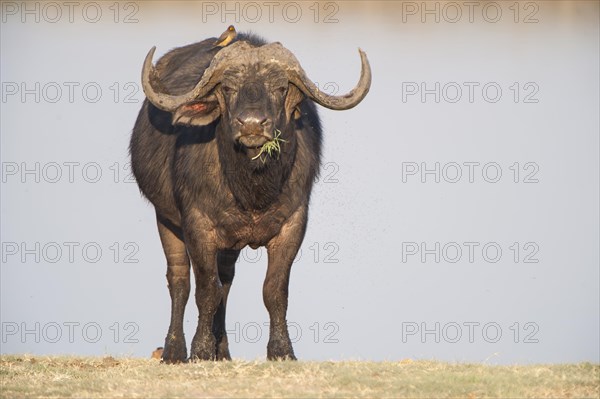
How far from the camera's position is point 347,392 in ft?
36.3

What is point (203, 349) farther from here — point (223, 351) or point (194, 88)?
point (194, 88)

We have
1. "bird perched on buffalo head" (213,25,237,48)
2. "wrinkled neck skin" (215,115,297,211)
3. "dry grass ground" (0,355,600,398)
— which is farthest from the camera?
"bird perched on buffalo head" (213,25,237,48)

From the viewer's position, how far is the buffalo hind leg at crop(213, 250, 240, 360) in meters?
15.4

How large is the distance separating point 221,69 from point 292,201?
1414mm

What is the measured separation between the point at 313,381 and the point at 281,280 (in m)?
2.49

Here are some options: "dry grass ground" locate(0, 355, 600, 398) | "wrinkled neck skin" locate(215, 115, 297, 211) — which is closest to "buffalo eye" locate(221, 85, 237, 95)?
"wrinkled neck skin" locate(215, 115, 297, 211)

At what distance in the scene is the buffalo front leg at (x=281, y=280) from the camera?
45.0 feet

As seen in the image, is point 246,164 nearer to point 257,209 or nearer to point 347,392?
point 257,209

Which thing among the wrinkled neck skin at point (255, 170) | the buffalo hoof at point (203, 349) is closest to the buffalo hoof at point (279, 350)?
the buffalo hoof at point (203, 349)

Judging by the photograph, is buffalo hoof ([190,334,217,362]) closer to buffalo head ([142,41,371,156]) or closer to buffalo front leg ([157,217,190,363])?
buffalo front leg ([157,217,190,363])

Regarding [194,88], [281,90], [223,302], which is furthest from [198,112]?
[223,302]

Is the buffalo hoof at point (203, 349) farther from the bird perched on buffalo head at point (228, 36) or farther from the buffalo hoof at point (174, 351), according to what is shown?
the bird perched on buffalo head at point (228, 36)

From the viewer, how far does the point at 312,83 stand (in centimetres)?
1384

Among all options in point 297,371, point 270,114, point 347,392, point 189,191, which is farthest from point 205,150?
point 347,392
